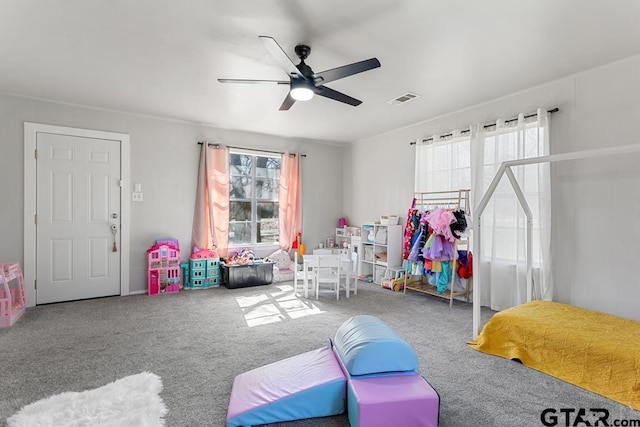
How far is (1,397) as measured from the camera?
6.59ft

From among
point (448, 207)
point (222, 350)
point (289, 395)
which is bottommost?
point (222, 350)

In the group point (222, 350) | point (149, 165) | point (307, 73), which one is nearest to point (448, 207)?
point (307, 73)

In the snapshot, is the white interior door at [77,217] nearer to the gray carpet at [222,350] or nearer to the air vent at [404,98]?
the gray carpet at [222,350]

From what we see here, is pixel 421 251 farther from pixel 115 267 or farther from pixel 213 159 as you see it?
pixel 115 267

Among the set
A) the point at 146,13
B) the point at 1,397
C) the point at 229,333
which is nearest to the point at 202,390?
the point at 229,333

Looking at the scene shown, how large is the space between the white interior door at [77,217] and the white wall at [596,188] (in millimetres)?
5310

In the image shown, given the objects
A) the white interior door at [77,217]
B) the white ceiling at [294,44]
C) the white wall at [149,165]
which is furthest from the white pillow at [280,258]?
the white ceiling at [294,44]

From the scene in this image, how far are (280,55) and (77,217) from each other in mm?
3671

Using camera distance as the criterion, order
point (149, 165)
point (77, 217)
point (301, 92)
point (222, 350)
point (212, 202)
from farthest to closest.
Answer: point (212, 202) < point (149, 165) < point (77, 217) < point (222, 350) < point (301, 92)

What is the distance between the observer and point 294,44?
2.55 m

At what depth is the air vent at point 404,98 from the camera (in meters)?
3.67

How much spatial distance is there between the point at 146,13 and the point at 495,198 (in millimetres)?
3926

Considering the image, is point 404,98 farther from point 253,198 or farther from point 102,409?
point 102,409

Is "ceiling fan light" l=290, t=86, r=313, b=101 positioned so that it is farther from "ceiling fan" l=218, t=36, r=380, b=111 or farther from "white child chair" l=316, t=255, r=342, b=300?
"white child chair" l=316, t=255, r=342, b=300
